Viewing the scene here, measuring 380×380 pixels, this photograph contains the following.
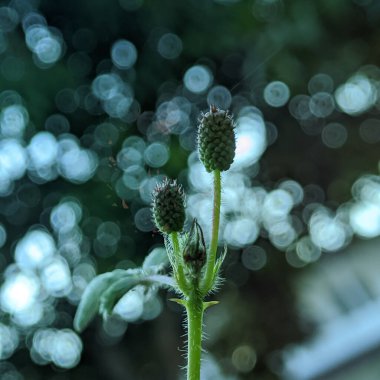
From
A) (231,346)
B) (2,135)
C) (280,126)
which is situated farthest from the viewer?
(280,126)

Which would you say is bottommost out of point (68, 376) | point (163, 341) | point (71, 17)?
point (68, 376)

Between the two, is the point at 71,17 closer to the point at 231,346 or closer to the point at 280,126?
the point at 280,126

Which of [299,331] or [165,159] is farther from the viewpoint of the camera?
[299,331]

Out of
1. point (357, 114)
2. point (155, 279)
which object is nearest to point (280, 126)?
point (357, 114)

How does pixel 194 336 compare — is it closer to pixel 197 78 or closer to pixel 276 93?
pixel 197 78

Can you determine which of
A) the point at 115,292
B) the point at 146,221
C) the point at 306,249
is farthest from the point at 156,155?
the point at 115,292

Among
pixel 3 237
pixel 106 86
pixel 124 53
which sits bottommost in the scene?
pixel 3 237

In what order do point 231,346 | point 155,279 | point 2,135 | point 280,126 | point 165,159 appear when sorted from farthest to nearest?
1. point 280,126
2. point 2,135
3. point 231,346
4. point 165,159
5. point 155,279
